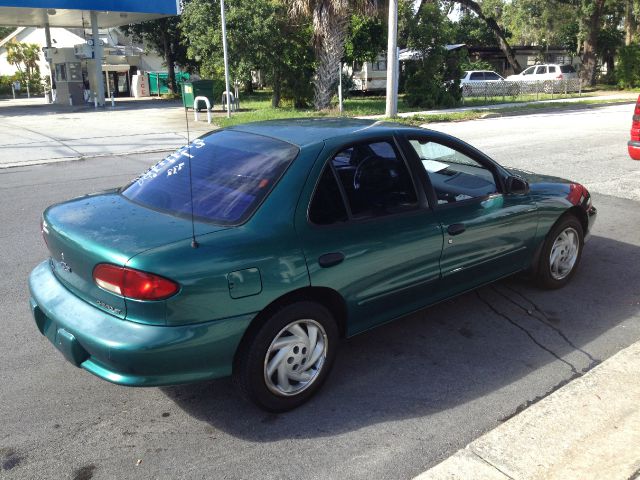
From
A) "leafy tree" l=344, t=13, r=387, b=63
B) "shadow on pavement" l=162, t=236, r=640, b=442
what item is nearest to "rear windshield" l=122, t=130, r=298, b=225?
"shadow on pavement" l=162, t=236, r=640, b=442

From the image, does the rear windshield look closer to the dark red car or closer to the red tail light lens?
the red tail light lens

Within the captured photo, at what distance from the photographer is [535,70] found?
36.6 meters

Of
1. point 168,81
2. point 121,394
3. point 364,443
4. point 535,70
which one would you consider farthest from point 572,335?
point 168,81

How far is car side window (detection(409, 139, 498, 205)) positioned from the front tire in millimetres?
1343

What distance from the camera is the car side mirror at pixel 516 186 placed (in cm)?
443

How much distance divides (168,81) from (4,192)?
107ft

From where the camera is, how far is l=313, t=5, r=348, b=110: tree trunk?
21047 mm

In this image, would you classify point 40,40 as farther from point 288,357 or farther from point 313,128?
point 288,357

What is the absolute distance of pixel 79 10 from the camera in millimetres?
25844

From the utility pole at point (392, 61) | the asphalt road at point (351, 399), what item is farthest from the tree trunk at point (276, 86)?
the asphalt road at point (351, 399)

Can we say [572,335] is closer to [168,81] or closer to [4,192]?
[4,192]

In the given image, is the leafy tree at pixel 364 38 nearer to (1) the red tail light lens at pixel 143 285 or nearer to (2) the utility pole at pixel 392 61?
(2) the utility pole at pixel 392 61

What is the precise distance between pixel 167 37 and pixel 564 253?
37.4 m

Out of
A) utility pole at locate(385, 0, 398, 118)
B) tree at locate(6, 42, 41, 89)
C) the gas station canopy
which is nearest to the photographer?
utility pole at locate(385, 0, 398, 118)
